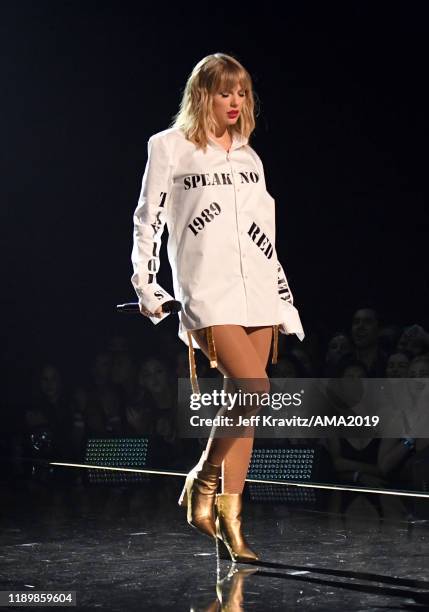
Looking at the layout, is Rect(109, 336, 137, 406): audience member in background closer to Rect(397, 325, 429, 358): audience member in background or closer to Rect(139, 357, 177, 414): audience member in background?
Rect(139, 357, 177, 414): audience member in background

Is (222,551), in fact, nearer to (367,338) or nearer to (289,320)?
(289,320)

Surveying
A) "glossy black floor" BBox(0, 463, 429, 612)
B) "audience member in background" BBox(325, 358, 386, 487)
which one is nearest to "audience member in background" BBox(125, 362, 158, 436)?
"glossy black floor" BBox(0, 463, 429, 612)

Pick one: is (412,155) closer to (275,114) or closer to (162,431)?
(275,114)

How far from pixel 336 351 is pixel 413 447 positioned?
0.55 metres

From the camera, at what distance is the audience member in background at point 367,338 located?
3673 millimetres

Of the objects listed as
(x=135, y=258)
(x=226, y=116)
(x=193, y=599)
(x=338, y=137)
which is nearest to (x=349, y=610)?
(x=193, y=599)

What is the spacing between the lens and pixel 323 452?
11.7ft

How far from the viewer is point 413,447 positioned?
334cm

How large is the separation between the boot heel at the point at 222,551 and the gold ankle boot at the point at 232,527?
0.10 feet

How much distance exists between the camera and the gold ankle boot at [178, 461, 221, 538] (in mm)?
2211

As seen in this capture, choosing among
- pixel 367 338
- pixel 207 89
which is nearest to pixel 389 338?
pixel 367 338

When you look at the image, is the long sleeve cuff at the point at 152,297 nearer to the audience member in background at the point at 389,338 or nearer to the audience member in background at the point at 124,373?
the audience member in background at the point at 389,338

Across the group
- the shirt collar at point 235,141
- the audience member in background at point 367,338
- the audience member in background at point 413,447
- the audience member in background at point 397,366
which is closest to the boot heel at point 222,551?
the shirt collar at point 235,141

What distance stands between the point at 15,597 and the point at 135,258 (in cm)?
73
